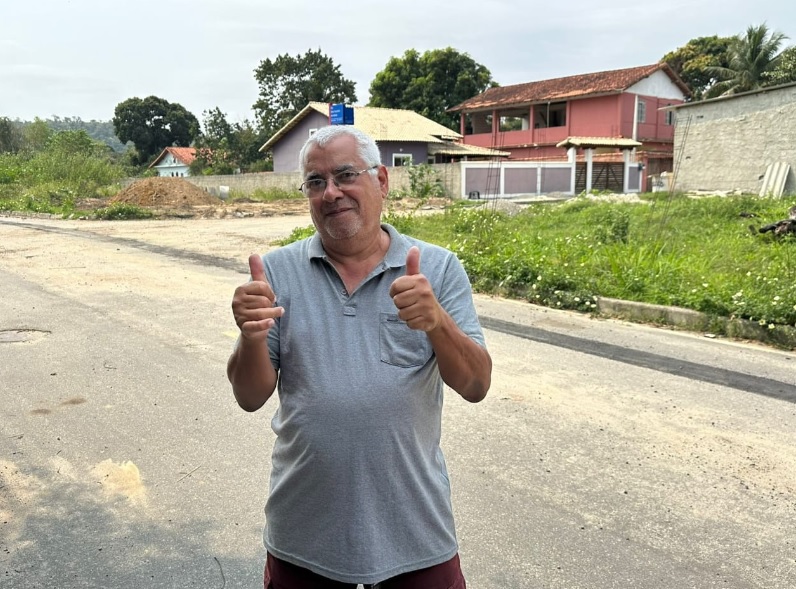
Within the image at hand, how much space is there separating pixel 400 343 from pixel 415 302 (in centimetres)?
20

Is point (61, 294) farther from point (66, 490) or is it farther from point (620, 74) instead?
point (620, 74)

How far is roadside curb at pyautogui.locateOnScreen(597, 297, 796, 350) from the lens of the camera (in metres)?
7.08

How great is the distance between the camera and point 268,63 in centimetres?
5959

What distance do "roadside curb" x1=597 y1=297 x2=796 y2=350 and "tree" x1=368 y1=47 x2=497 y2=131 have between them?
47255 millimetres

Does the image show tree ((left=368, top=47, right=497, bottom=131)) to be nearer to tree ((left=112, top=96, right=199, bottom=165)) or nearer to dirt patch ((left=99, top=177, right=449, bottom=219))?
dirt patch ((left=99, top=177, right=449, bottom=219))

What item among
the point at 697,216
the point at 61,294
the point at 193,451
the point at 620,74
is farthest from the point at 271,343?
the point at 620,74

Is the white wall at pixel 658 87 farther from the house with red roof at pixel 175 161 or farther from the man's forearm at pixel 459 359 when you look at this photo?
the man's forearm at pixel 459 359

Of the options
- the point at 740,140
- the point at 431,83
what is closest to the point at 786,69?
the point at 740,140

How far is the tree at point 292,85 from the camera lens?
5894 centimetres

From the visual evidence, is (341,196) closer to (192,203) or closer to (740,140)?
(740,140)

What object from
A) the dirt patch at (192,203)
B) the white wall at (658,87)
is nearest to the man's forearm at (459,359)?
the dirt patch at (192,203)

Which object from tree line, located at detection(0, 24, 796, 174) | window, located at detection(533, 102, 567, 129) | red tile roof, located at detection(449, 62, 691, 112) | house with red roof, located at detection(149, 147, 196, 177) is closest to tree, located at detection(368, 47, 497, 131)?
tree line, located at detection(0, 24, 796, 174)

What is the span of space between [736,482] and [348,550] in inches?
116

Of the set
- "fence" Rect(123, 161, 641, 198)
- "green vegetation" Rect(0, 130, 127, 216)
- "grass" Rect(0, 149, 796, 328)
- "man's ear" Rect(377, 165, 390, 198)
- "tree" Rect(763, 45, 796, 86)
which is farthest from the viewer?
"tree" Rect(763, 45, 796, 86)
